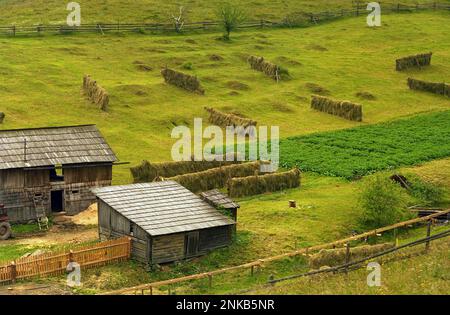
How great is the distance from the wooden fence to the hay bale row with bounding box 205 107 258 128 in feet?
92.7

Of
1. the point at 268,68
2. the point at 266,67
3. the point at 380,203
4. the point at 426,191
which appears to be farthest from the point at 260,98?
the point at 380,203

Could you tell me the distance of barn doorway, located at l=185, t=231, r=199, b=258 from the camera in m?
40.9

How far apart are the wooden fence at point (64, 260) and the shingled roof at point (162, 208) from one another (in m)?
1.62

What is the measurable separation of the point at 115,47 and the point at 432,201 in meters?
49.3

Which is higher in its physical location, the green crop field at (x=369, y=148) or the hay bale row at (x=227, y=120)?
the hay bale row at (x=227, y=120)

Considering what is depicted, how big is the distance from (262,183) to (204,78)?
31.4 metres

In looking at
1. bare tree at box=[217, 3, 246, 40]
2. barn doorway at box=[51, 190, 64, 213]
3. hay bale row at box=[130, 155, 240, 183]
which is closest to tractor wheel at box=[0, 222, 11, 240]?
barn doorway at box=[51, 190, 64, 213]

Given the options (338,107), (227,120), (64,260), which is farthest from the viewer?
(338,107)

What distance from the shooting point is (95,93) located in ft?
233

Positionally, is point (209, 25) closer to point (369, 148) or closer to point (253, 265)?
point (369, 148)

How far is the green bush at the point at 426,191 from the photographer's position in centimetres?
5141

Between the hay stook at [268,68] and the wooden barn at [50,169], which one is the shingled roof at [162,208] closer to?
the wooden barn at [50,169]

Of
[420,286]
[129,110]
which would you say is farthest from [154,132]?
[420,286]

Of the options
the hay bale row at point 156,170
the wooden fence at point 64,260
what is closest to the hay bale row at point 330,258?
the wooden fence at point 64,260
